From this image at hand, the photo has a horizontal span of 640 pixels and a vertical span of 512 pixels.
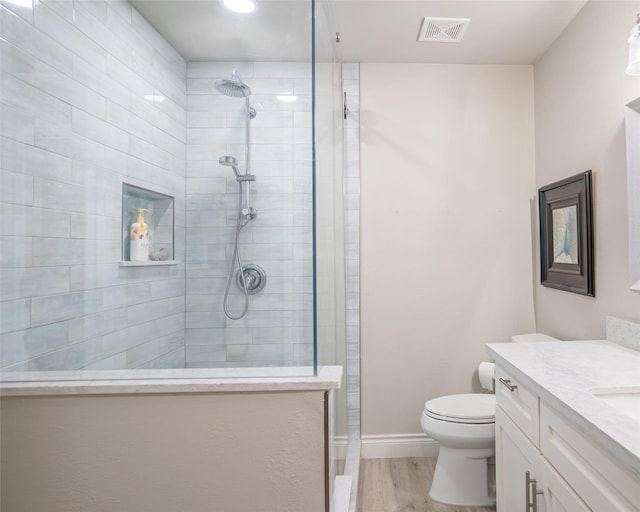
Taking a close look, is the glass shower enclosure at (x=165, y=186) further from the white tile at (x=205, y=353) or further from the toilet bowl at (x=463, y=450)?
the toilet bowl at (x=463, y=450)

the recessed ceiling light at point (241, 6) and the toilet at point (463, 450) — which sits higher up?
the recessed ceiling light at point (241, 6)

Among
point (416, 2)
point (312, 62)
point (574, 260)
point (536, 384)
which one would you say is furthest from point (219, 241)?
point (574, 260)

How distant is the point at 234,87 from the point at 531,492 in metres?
1.71

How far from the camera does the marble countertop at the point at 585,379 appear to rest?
824 mm

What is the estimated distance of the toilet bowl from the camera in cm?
177

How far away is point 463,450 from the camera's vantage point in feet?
6.00

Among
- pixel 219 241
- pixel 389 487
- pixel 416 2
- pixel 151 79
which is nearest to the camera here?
pixel 219 241

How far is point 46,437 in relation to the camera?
1076 mm

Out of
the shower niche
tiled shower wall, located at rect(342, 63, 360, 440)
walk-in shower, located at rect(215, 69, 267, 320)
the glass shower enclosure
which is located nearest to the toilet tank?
tiled shower wall, located at rect(342, 63, 360, 440)

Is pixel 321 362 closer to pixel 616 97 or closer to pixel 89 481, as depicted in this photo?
pixel 89 481

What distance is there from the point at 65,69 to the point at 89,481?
4.32 ft

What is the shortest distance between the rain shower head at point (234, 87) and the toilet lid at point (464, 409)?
1.68m

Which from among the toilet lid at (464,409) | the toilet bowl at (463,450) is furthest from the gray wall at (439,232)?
the toilet bowl at (463,450)

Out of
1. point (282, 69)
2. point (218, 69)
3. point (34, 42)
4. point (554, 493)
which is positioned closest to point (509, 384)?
point (554, 493)
